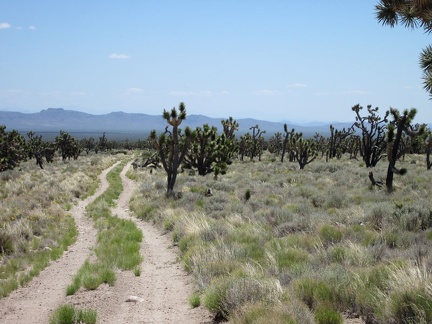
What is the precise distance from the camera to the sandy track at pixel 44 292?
7.41 metres

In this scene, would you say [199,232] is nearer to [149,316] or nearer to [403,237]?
[149,316]

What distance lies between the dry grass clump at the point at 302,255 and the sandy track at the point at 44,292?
10.00 ft

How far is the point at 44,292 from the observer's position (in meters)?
8.72

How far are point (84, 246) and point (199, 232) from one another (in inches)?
172

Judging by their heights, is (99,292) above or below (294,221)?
below

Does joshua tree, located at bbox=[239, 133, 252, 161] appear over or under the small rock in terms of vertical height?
over

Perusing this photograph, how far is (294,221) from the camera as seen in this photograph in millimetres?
12180

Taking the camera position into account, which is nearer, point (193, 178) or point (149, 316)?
point (149, 316)

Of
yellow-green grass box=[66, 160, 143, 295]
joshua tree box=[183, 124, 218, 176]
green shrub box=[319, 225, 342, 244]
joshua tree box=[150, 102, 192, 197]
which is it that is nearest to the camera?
yellow-green grass box=[66, 160, 143, 295]

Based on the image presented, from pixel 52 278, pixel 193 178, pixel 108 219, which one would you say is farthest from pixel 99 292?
pixel 193 178

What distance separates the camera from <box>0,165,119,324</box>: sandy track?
741 centimetres

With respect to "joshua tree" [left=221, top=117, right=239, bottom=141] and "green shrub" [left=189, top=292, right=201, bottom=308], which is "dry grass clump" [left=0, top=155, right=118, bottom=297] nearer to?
"green shrub" [left=189, top=292, right=201, bottom=308]

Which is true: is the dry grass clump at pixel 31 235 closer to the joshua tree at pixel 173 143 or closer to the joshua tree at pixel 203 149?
the joshua tree at pixel 173 143

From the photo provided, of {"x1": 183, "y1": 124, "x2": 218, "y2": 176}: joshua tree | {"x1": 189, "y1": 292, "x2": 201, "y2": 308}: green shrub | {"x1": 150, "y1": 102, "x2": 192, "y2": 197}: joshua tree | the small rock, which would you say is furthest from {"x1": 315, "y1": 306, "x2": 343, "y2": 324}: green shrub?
{"x1": 183, "y1": 124, "x2": 218, "y2": 176}: joshua tree
